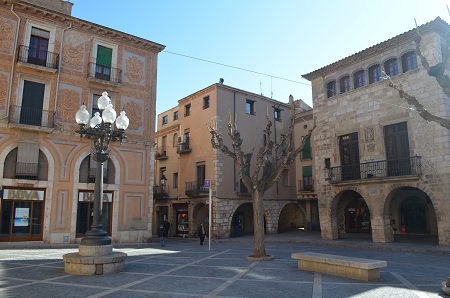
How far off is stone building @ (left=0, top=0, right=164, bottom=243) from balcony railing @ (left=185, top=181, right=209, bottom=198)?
205 inches

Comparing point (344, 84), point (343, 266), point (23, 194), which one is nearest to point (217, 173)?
point (344, 84)

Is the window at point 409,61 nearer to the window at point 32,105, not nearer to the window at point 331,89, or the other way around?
the window at point 331,89

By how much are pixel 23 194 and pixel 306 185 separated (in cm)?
2108

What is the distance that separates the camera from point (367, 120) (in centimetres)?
2066

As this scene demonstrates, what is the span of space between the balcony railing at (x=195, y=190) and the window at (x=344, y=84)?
11856mm

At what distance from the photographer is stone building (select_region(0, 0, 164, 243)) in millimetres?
18562

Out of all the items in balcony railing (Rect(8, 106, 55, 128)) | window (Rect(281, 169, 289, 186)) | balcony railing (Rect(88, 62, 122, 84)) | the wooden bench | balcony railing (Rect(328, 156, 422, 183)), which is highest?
balcony railing (Rect(88, 62, 122, 84))

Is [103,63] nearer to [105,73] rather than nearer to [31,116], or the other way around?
[105,73]

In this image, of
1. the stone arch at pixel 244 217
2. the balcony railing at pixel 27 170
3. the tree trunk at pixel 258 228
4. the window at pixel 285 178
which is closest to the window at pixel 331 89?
the window at pixel 285 178

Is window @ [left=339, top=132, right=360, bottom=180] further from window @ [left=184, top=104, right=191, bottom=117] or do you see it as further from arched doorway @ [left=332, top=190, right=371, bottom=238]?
window @ [left=184, top=104, right=191, bottom=117]

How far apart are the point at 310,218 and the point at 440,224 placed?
14.6 m

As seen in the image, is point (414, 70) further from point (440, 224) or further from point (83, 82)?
point (83, 82)

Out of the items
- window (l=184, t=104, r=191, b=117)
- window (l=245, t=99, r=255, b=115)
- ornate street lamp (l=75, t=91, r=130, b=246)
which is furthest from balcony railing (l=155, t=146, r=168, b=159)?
ornate street lamp (l=75, t=91, r=130, b=246)

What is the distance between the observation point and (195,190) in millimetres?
27422
